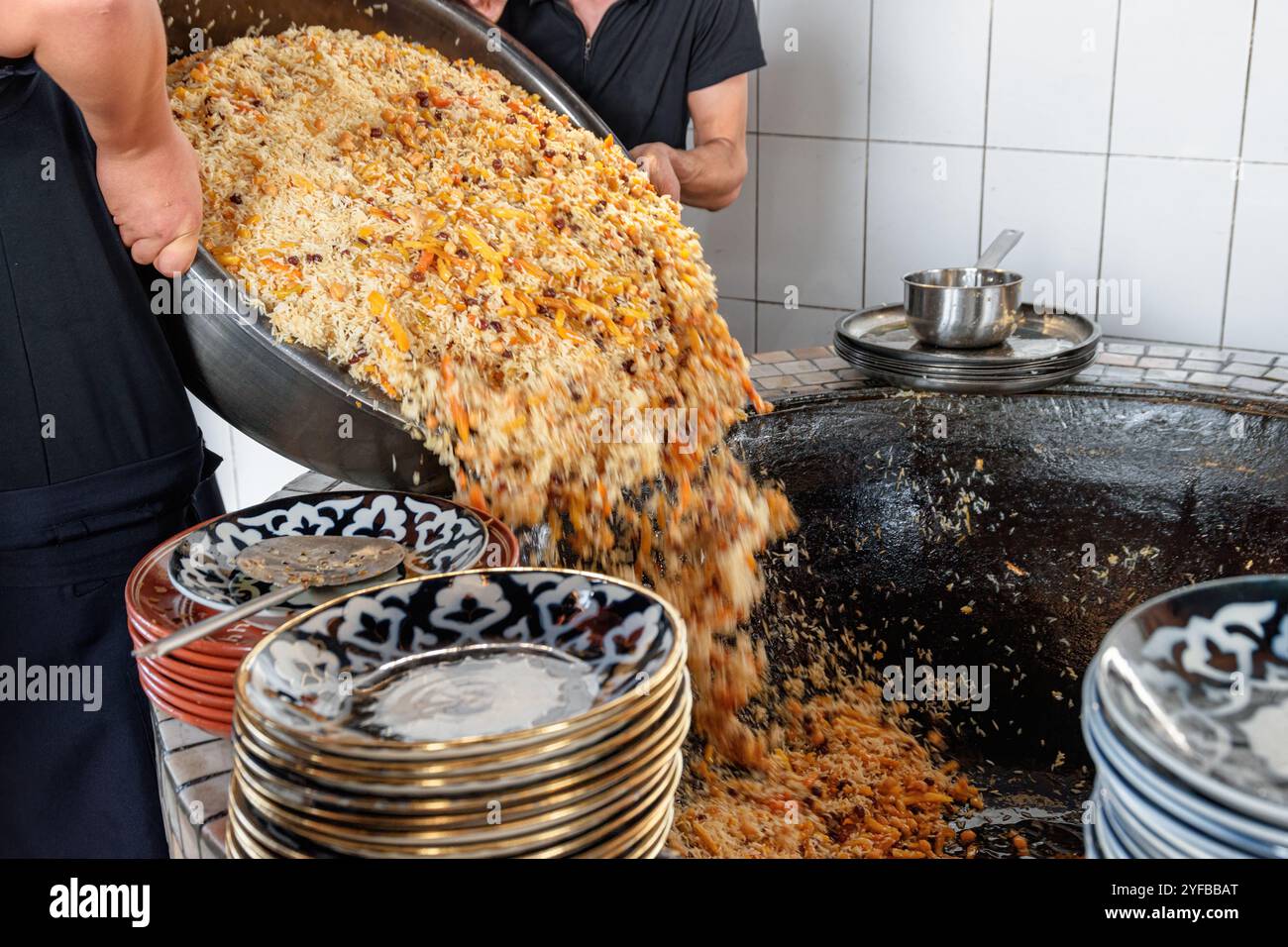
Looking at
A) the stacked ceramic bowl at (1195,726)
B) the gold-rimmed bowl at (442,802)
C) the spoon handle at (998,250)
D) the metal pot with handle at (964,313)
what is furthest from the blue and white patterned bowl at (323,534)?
the spoon handle at (998,250)

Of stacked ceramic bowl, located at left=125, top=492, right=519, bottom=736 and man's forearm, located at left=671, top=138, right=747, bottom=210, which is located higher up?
man's forearm, located at left=671, top=138, right=747, bottom=210

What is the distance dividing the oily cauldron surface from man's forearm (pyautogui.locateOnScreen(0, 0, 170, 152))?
1.09m

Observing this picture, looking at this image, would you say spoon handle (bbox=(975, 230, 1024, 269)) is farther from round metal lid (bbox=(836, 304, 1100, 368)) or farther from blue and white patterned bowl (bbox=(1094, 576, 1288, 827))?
blue and white patterned bowl (bbox=(1094, 576, 1288, 827))

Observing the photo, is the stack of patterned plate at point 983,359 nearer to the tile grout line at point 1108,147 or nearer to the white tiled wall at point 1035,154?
the tile grout line at point 1108,147

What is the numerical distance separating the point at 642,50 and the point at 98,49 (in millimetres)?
1614

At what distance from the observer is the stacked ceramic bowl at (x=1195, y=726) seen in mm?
650

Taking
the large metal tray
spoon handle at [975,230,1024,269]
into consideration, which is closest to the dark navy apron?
the large metal tray

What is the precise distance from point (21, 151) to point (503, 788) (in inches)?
36.8

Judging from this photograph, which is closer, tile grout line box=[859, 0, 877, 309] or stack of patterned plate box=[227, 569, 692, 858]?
stack of patterned plate box=[227, 569, 692, 858]

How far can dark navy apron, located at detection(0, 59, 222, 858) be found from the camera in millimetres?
1290

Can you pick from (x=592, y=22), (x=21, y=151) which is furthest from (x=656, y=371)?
(x=592, y=22)

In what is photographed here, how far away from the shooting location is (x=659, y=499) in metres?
1.51

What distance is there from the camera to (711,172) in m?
2.48

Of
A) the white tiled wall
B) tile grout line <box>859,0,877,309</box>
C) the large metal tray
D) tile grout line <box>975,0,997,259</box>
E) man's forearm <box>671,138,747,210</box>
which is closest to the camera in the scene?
the large metal tray
